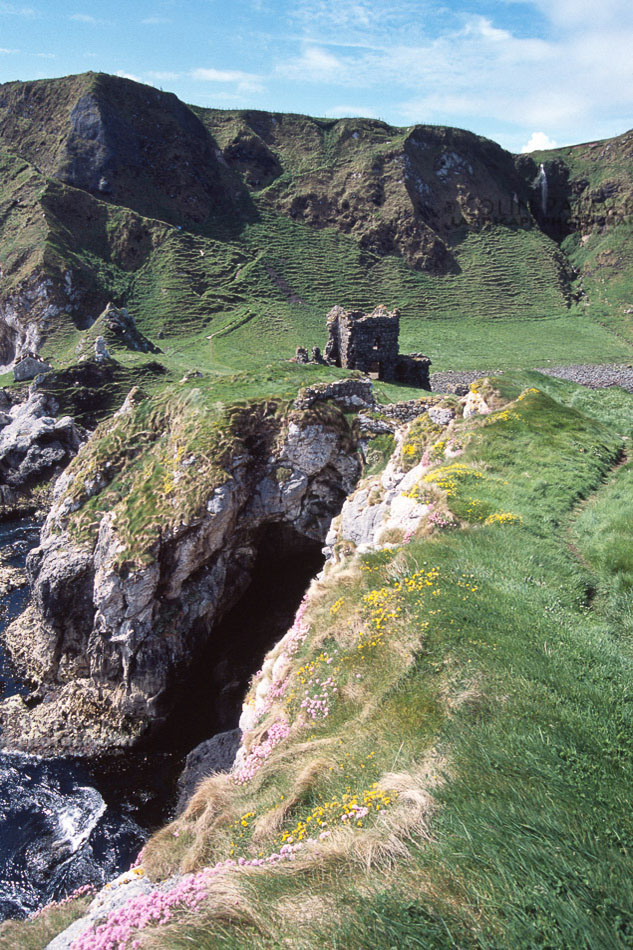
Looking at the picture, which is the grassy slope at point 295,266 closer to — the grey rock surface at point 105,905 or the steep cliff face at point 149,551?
the steep cliff face at point 149,551

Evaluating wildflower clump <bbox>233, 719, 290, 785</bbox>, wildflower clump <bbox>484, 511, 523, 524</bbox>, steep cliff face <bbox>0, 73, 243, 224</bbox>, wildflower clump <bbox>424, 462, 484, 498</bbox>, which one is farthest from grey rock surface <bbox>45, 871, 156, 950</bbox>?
steep cliff face <bbox>0, 73, 243, 224</bbox>

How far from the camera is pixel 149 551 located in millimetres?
20812

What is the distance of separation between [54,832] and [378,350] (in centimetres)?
3323

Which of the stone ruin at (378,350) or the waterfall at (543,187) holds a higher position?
the waterfall at (543,187)

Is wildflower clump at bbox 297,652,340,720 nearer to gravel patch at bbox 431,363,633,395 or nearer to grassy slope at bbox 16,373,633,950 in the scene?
grassy slope at bbox 16,373,633,950

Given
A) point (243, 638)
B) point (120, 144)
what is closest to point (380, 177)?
point (120, 144)

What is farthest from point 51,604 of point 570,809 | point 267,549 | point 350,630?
point 570,809

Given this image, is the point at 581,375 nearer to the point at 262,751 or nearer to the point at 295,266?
the point at 295,266

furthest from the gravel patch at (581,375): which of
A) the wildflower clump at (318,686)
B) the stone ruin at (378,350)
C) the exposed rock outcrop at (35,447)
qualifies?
the wildflower clump at (318,686)

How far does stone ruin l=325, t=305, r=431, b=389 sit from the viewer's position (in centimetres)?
3928

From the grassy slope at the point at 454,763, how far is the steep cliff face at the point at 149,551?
1061cm

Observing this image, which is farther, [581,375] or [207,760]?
[581,375]

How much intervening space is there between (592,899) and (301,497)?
2048cm

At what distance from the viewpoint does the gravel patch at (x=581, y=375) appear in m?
59.0
